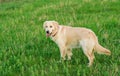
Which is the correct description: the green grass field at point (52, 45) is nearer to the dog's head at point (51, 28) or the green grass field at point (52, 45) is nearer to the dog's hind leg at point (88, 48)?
the dog's hind leg at point (88, 48)

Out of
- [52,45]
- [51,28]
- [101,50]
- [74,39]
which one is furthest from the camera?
[52,45]

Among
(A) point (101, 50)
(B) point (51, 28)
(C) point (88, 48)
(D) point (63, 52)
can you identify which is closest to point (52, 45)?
(D) point (63, 52)

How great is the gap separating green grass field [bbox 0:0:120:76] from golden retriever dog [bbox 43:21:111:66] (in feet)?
0.94

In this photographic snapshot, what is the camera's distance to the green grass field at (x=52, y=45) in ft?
25.2

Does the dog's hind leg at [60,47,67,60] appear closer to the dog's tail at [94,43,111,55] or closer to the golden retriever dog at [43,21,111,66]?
the golden retriever dog at [43,21,111,66]

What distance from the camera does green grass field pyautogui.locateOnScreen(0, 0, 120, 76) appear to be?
770cm

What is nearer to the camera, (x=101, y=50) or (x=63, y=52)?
(x=101, y=50)

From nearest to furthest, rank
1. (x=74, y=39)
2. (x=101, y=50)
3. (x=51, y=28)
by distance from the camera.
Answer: (x=101, y=50)
(x=74, y=39)
(x=51, y=28)

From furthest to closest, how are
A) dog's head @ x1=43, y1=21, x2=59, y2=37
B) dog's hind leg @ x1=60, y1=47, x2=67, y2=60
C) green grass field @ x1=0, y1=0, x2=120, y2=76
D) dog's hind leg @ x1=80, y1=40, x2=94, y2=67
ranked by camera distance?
dog's hind leg @ x1=60, y1=47, x2=67, y2=60 < dog's head @ x1=43, y1=21, x2=59, y2=37 < dog's hind leg @ x1=80, y1=40, x2=94, y2=67 < green grass field @ x1=0, y1=0, x2=120, y2=76

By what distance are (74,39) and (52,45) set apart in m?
1.74

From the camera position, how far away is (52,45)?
9836 mm

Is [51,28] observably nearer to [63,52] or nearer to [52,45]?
[63,52]

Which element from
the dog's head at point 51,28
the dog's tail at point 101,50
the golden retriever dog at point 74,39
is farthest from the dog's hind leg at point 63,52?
the dog's tail at point 101,50

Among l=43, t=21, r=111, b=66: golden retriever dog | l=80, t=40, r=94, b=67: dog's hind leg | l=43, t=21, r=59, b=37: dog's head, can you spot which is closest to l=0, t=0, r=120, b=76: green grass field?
l=80, t=40, r=94, b=67: dog's hind leg
